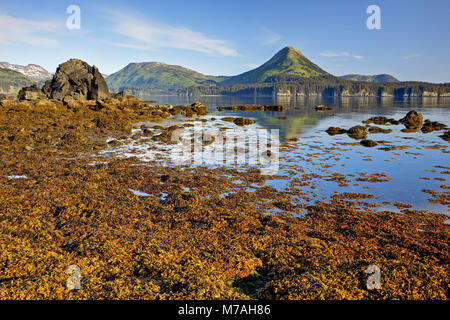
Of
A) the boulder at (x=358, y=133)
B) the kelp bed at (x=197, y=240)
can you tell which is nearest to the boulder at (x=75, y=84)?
the kelp bed at (x=197, y=240)

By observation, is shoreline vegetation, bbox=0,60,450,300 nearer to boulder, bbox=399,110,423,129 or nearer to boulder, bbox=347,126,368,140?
boulder, bbox=347,126,368,140

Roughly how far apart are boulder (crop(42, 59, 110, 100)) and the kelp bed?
6227 cm

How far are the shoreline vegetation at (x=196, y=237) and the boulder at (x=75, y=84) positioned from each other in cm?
5994

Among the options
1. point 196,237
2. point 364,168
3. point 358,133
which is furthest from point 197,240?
point 358,133

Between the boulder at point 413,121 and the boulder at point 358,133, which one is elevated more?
the boulder at point 413,121

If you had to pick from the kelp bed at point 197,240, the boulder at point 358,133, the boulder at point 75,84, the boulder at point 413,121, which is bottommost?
the kelp bed at point 197,240

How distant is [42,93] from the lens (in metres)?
66.6

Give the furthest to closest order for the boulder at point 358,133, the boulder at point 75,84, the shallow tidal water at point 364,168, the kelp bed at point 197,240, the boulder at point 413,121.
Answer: the boulder at point 75,84, the boulder at point 413,121, the boulder at point 358,133, the shallow tidal water at point 364,168, the kelp bed at point 197,240

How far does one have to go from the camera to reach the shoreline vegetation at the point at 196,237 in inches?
222

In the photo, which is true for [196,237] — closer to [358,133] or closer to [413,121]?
[358,133]

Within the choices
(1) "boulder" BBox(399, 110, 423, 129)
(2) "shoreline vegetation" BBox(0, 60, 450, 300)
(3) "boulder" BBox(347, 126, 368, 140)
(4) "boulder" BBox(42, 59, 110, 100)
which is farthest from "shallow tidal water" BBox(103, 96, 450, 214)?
(4) "boulder" BBox(42, 59, 110, 100)

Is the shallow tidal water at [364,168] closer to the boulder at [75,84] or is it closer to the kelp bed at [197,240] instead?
the kelp bed at [197,240]

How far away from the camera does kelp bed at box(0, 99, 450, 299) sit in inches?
221

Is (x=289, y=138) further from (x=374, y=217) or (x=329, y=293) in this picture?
(x=329, y=293)
